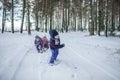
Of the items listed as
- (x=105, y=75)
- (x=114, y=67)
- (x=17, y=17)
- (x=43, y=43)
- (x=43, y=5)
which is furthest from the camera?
(x=17, y=17)

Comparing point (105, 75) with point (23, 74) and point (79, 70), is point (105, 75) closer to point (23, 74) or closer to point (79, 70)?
point (79, 70)

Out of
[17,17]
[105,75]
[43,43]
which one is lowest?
[105,75]

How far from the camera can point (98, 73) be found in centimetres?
741

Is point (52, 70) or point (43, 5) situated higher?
point (43, 5)

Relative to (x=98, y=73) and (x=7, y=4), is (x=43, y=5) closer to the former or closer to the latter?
(x=7, y=4)

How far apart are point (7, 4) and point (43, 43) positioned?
2334 centimetres

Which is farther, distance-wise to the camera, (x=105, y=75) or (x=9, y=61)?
(x=9, y=61)

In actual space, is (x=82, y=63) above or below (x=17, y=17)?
below

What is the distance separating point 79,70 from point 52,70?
3.88 ft

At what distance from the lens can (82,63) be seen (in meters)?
9.05

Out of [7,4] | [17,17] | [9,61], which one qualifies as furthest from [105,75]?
[17,17]

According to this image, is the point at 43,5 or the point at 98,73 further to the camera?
the point at 43,5

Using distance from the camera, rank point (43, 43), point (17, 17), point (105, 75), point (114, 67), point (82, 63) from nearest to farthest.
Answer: point (105, 75)
point (114, 67)
point (82, 63)
point (43, 43)
point (17, 17)

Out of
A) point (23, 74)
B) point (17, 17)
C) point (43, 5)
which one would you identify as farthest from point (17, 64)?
point (17, 17)
